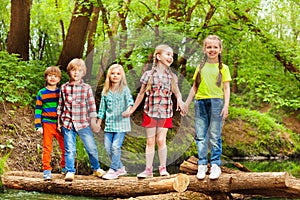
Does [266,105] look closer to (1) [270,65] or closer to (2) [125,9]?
(1) [270,65]

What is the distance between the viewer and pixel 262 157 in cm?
1452

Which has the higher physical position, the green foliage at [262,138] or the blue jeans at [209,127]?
the blue jeans at [209,127]

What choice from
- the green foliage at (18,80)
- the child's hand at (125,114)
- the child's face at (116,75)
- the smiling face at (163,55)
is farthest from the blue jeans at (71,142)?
the green foliage at (18,80)

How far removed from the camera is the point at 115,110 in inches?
240

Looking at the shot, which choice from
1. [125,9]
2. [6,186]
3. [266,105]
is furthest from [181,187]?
[266,105]

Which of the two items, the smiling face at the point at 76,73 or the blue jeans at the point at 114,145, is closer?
the blue jeans at the point at 114,145

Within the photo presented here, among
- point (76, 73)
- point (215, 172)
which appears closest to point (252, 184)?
point (215, 172)

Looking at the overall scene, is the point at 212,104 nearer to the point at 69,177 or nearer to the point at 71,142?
the point at 71,142

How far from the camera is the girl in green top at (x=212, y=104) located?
18.3ft

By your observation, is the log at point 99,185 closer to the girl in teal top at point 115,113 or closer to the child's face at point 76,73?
the girl in teal top at point 115,113

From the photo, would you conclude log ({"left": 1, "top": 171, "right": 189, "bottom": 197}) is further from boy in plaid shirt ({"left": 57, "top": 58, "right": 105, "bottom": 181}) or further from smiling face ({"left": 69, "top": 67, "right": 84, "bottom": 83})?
smiling face ({"left": 69, "top": 67, "right": 84, "bottom": 83})

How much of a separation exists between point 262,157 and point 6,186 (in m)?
10.0

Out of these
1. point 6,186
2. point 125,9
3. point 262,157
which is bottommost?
point 262,157

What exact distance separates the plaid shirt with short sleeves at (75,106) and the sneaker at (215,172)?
72.9 inches
